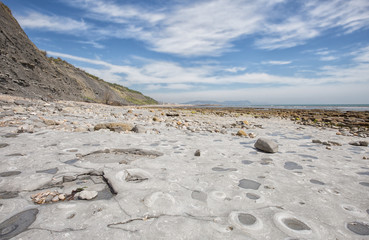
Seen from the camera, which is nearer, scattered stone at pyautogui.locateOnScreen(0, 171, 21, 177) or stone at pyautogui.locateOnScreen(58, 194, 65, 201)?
stone at pyautogui.locateOnScreen(58, 194, 65, 201)

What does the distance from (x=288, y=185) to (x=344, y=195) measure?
540 millimetres

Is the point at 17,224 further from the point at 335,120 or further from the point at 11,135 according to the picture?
the point at 335,120

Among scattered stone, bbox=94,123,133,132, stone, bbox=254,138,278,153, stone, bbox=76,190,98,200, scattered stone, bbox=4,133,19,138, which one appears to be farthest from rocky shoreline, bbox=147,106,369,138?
scattered stone, bbox=4,133,19,138

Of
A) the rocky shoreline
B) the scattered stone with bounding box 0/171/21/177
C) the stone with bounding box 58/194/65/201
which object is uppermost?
the scattered stone with bounding box 0/171/21/177

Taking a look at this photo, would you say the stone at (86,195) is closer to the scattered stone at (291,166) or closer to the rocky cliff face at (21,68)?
the scattered stone at (291,166)

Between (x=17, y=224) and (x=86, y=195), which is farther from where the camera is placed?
(x=86, y=195)

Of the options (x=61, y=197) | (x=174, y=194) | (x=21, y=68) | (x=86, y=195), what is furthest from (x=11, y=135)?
(x=21, y=68)

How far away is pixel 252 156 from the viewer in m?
3.27

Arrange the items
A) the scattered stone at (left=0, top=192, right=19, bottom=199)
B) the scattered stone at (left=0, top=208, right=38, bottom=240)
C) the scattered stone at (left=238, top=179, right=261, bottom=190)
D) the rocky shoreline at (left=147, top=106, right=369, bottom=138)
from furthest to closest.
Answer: the rocky shoreline at (left=147, top=106, right=369, bottom=138), the scattered stone at (left=238, top=179, right=261, bottom=190), the scattered stone at (left=0, top=192, right=19, bottom=199), the scattered stone at (left=0, top=208, right=38, bottom=240)

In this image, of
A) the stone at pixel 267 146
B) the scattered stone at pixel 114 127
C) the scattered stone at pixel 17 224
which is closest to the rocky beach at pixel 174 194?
the scattered stone at pixel 17 224

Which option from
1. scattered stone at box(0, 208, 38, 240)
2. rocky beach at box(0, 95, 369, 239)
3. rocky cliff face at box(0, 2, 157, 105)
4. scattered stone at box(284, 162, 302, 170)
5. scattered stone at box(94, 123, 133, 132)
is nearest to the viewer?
scattered stone at box(0, 208, 38, 240)

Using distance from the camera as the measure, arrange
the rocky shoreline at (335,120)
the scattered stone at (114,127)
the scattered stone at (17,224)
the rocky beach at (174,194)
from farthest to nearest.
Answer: the rocky shoreline at (335,120)
the scattered stone at (114,127)
the rocky beach at (174,194)
the scattered stone at (17,224)

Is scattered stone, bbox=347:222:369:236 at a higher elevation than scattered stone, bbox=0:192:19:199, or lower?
lower

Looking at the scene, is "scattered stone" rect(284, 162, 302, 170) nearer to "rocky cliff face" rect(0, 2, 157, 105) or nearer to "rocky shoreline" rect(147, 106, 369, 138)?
"rocky shoreline" rect(147, 106, 369, 138)
